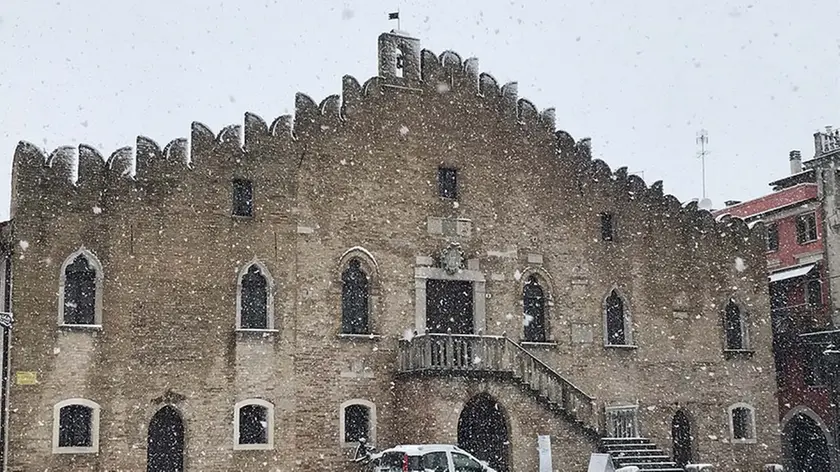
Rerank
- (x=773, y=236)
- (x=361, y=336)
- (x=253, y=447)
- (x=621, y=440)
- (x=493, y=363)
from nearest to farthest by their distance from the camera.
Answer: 1. (x=253, y=447)
2. (x=493, y=363)
3. (x=361, y=336)
4. (x=621, y=440)
5. (x=773, y=236)

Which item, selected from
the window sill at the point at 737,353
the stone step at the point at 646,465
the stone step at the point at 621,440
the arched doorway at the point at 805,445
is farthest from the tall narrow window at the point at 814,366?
the stone step at the point at 646,465

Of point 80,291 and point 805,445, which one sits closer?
point 80,291

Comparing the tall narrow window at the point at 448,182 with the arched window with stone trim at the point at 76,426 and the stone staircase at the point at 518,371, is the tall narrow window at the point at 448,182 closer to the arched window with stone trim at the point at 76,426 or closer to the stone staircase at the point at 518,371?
the stone staircase at the point at 518,371

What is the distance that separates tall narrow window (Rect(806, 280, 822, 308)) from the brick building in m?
6.87

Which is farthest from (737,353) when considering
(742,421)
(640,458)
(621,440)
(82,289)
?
(82,289)

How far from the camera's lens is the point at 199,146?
1049 inches

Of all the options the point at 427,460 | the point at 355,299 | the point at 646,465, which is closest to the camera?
the point at 427,460

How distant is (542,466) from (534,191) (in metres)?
7.88

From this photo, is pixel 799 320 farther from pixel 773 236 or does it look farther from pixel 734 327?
pixel 734 327

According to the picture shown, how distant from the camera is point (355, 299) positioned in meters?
28.1

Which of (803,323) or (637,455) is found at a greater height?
(803,323)

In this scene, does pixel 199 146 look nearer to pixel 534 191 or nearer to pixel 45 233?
pixel 45 233

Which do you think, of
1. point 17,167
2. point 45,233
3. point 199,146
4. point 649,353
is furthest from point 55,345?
point 649,353

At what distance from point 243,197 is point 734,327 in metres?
15.5
